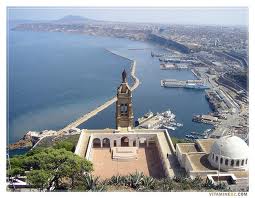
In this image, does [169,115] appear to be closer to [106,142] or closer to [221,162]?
[106,142]

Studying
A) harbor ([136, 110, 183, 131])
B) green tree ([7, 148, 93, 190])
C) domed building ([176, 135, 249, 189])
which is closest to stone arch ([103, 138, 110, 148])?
domed building ([176, 135, 249, 189])

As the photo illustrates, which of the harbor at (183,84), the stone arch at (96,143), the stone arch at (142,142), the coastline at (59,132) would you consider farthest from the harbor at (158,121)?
the stone arch at (96,143)

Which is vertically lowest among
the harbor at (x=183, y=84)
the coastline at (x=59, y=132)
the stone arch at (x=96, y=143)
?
the coastline at (x=59, y=132)

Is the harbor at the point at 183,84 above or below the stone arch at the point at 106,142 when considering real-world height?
below

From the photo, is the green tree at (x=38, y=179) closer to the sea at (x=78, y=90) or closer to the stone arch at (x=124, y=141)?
the stone arch at (x=124, y=141)

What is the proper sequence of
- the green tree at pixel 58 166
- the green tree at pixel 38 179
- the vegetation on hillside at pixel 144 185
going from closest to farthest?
the vegetation on hillside at pixel 144 185, the green tree at pixel 38 179, the green tree at pixel 58 166

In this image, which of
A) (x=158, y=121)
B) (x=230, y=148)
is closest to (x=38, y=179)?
(x=230, y=148)

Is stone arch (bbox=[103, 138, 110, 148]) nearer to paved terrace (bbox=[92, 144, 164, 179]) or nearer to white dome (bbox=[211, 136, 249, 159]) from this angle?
paved terrace (bbox=[92, 144, 164, 179])
